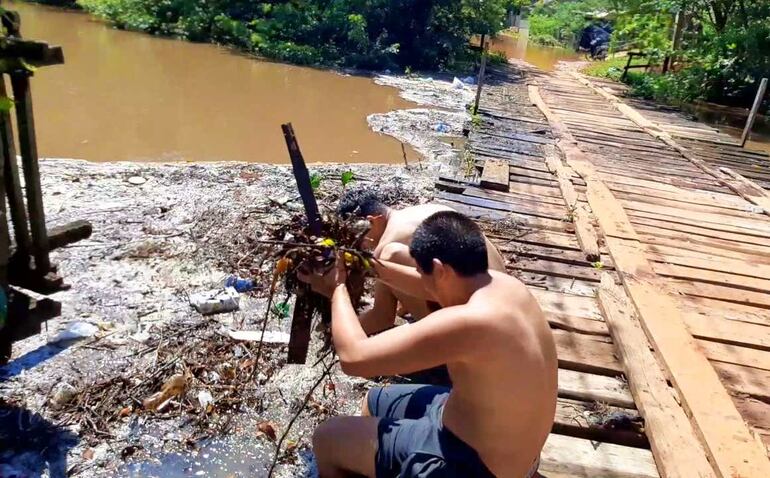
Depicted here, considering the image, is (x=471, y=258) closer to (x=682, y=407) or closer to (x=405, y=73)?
(x=682, y=407)

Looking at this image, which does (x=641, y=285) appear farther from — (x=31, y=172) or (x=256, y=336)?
(x=31, y=172)

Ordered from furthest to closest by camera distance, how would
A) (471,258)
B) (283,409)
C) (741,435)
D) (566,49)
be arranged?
(566,49) < (283,409) < (741,435) < (471,258)

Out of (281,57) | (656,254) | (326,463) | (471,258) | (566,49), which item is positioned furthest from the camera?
(566,49)

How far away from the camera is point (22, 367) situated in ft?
11.1

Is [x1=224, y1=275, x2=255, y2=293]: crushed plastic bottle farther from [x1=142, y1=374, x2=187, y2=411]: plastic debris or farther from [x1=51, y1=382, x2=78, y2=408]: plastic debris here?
[x1=51, y1=382, x2=78, y2=408]: plastic debris

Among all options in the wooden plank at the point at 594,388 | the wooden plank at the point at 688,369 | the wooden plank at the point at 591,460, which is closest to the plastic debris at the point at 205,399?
the wooden plank at the point at 591,460

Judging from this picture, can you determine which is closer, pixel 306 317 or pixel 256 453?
pixel 306 317

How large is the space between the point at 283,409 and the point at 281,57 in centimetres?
1593

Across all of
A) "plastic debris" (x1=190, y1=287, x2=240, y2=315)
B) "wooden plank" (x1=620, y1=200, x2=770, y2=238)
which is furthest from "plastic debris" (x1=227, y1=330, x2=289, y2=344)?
"wooden plank" (x1=620, y1=200, x2=770, y2=238)

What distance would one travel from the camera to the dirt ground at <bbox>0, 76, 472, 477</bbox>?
9.62 ft

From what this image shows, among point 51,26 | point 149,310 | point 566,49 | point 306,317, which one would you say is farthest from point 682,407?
point 566,49

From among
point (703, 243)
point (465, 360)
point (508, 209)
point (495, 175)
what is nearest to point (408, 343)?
point (465, 360)

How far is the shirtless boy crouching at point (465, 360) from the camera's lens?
6.47 ft

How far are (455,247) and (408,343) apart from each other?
14.2 inches
